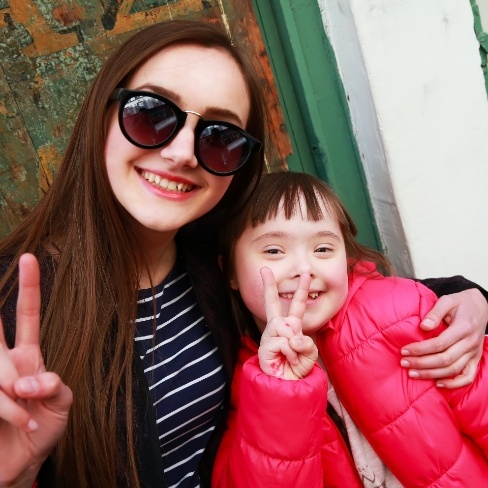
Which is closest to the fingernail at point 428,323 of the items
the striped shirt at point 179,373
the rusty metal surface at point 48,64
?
the striped shirt at point 179,373

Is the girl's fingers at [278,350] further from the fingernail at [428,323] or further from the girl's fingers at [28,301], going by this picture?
the girl's fingers at [28,301]

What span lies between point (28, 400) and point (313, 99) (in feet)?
6.11

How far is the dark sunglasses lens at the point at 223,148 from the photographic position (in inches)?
54.2

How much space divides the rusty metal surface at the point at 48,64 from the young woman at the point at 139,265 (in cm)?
77

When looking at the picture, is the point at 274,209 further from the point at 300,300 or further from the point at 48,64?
the point at 48,64

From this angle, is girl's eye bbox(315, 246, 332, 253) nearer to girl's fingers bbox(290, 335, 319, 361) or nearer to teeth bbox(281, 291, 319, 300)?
teeth bbox(281, 291, 319, 300)

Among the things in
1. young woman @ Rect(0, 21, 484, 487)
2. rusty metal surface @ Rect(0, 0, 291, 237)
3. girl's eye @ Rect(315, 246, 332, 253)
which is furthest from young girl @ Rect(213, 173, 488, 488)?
rusty metal surface @ Rect(0, 0, 291, 237)

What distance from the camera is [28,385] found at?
2.80ft

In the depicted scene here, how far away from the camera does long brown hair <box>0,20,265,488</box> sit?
1289 millimetres

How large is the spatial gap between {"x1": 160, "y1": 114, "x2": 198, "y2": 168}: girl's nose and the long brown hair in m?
0.19

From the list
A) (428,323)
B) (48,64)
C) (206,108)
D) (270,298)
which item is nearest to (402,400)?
(428,323)

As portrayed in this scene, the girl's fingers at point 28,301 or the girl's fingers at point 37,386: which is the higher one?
the girl's fingers at point 28,301

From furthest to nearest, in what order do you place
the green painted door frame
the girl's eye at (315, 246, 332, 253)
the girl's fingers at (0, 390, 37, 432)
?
the green painted door frame
the girl's eye at (315, 246, 332, 253)
the girl's fingers at (0, 390, 37, 432)

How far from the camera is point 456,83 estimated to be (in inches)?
89.0
